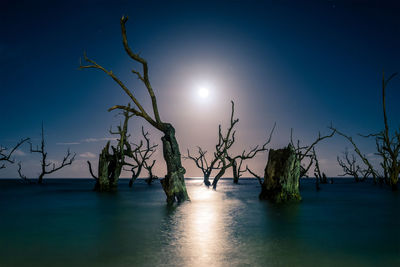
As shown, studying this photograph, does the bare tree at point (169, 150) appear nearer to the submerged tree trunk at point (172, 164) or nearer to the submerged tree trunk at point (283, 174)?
the submerged tree trunk at point (172, 164)

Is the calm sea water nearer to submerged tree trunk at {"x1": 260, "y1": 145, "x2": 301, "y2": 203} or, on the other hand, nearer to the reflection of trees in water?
the reflection of trees in water

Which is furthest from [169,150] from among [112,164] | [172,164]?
[112,164]

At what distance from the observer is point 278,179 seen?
11.7 meters

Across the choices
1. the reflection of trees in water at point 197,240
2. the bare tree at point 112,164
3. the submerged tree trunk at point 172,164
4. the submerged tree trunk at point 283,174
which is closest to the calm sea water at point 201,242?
the reflection of trees in water at point 197,240

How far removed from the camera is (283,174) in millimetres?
11352

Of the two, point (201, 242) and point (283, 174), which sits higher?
point (283, 174)

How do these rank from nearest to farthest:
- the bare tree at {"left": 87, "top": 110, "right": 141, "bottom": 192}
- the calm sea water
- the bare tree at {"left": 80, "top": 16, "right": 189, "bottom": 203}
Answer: the calm sea water → the bare tree at {"left": 80, "top": 16, "right": 189, "bottom": 203} → the bare tree at {"left": 87, "top": 110, "right": 141, "bottom": 192}

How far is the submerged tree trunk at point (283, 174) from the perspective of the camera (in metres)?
11.3

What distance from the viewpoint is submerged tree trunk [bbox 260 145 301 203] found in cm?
1133

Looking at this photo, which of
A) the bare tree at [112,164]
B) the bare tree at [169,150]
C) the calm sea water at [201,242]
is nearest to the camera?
the calm sea water at [201,242]

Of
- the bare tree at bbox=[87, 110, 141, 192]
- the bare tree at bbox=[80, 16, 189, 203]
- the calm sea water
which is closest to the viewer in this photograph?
the calm sea water

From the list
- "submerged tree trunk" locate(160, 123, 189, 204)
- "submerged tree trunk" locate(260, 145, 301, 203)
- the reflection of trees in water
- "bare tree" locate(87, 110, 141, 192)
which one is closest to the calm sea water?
the reflection of trees in water

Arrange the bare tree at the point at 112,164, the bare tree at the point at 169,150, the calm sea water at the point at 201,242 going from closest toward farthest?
the calm sea water at the point at 201,242, the bare tree at the point at 169,150, the bare tree at the point at 112,164

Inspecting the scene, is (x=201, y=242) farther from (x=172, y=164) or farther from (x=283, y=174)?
(x=283, y=174)
